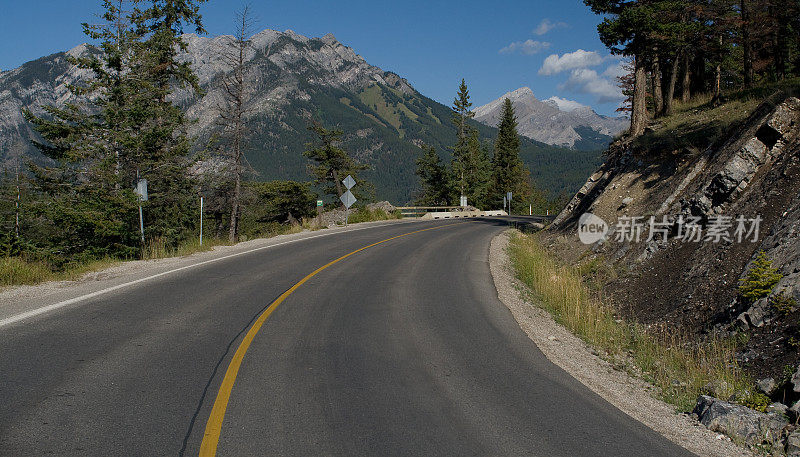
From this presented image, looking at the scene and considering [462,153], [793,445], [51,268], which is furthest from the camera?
[462,153]

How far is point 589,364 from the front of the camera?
636 cm

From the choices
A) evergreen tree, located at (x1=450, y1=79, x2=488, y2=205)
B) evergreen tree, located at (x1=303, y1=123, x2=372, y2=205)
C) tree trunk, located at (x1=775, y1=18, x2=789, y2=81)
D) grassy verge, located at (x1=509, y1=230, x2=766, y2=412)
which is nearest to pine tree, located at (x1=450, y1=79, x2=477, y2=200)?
evergreen tree, located at (x1=450, y1=79, x2=488, y2=205)

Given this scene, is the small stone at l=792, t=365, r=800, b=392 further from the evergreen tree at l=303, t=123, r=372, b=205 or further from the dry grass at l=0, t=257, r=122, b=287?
the evergreen tree at l=303, t=123, r=372, b=205

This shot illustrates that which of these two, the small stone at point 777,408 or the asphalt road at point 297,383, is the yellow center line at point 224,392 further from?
the small stone at point 777,408

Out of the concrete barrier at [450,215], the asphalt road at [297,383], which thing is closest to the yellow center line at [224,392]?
the asphalt road at [297,383]

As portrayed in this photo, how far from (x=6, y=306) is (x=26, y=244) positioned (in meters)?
5.05

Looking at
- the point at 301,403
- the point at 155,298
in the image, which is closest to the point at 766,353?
the point at 301,403

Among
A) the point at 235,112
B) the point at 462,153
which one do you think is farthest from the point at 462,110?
the point at 235,112

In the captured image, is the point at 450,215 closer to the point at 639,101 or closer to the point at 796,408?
the point at 639,101

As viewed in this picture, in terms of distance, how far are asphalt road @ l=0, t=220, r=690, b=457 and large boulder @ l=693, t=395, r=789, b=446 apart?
2.67ft

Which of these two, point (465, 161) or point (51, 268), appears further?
point (465, 161)

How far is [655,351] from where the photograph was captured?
729cm

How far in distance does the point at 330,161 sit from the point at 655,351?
137 feet

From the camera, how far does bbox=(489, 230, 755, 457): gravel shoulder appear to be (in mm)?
4273
